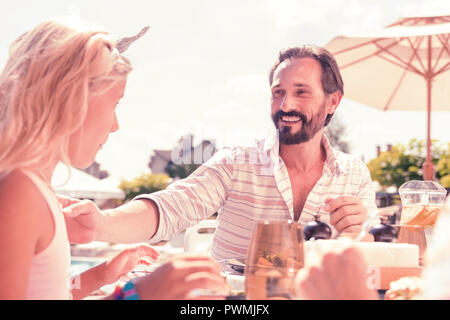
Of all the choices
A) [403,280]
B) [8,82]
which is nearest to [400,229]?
[403,280]

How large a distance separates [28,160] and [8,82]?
0.76 feet

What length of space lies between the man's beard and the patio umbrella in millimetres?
3086

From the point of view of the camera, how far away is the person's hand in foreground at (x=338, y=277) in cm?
84

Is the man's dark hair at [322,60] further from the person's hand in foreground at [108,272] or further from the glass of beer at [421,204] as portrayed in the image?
the person's hand in foreground at [108,272]

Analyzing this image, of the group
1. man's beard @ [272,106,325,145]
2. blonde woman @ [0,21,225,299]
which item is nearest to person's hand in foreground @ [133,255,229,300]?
blonde woman @ [0,21,225,299]

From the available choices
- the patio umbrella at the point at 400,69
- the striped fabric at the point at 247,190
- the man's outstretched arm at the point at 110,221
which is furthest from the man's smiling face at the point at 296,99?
the patio umbrella at the point at 400,69

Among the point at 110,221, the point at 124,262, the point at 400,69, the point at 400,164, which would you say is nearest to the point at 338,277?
the point at 124,262

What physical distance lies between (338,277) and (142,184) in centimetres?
3165

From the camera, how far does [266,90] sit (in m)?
3.01

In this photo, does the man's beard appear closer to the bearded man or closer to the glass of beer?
the bearded man

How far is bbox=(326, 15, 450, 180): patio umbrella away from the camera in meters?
5.96

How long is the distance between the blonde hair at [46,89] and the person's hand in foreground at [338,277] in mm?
629

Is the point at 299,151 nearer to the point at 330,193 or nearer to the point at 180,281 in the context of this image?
the point at 330,193

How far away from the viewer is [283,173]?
276 centimetres
